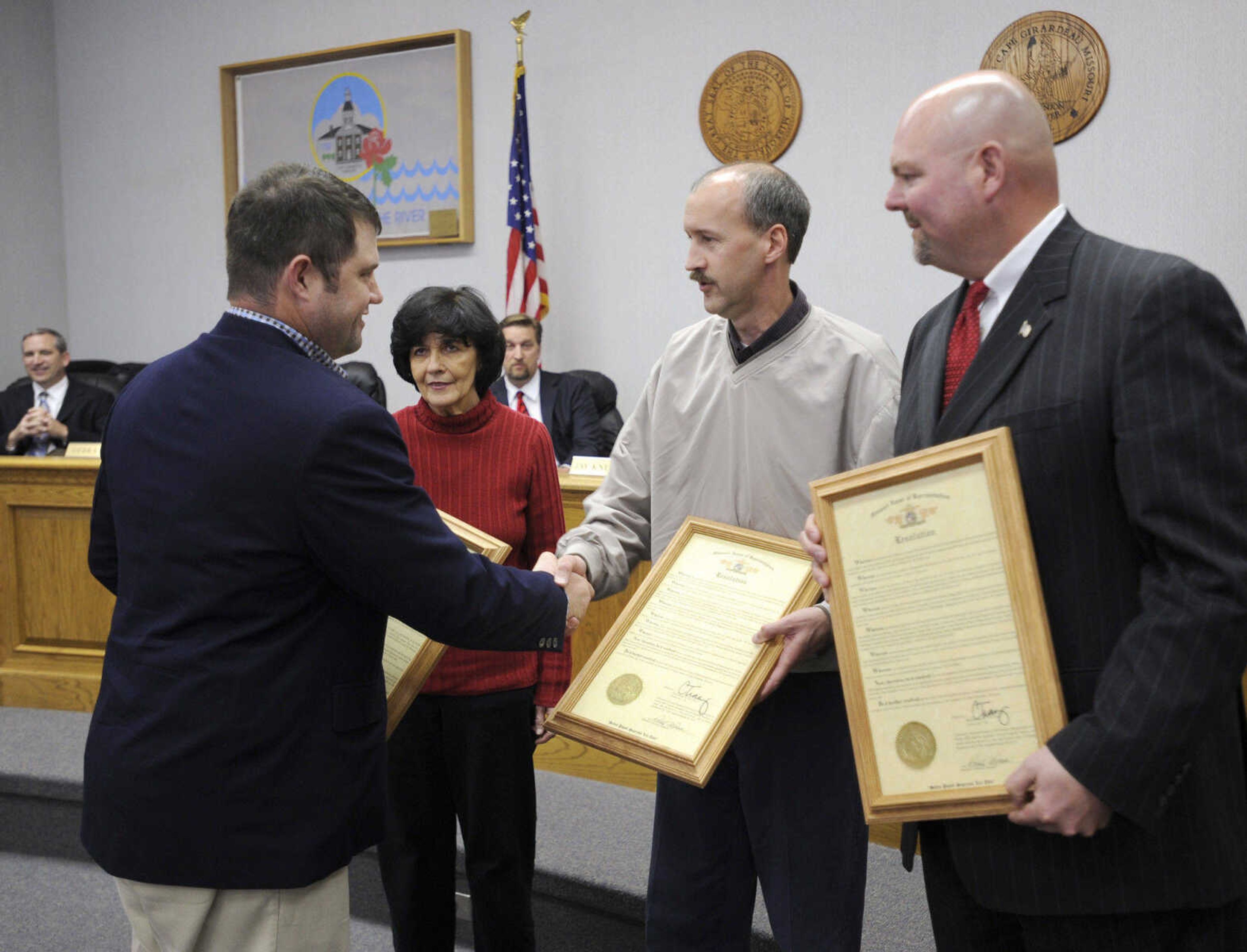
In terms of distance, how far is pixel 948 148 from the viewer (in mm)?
1199

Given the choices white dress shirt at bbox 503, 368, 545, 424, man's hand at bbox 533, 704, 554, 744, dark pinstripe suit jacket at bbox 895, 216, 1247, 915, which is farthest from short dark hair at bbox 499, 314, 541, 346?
dark pinstripe suit jacket at bbox 895, 216, 1247, 915

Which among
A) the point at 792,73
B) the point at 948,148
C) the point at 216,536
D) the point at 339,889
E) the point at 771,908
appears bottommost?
the point at 771,908

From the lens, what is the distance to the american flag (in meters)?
5.76

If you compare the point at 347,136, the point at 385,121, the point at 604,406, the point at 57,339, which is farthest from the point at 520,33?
the point at 57,339

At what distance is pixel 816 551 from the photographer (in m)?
1.34

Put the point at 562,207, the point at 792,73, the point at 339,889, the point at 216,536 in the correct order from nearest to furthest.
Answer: the point at 216,536 < the point at 339,889 < the point at 792,73 < the point at 562,207

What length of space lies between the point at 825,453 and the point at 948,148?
56 centimetres

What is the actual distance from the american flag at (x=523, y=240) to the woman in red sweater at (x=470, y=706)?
3.80 m

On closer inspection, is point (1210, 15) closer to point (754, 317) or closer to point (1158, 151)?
point (1158, 151)

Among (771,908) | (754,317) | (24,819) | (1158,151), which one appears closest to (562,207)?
(1158,151)

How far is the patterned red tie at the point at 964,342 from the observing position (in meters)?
1.30

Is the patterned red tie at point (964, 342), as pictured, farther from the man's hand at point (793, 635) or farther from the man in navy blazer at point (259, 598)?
the man in navy blazer at point (259, 598)

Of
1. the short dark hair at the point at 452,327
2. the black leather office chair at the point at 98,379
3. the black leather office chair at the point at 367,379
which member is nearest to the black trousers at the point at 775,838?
the short dark hair at the point at 452,327
